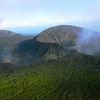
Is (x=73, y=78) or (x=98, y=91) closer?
(x=98, y=91)

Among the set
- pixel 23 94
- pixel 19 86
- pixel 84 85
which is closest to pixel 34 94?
pixel 23 94

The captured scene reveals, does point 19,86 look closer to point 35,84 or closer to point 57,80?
point 35,84

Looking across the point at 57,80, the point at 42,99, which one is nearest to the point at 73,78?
the point at 57,80

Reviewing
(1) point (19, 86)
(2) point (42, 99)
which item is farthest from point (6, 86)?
(2) point (42, 99)

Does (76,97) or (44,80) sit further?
(44,80)

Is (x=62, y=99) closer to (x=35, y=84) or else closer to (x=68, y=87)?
(x=68, y=87)

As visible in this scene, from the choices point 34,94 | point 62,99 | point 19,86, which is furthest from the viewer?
point 19,86

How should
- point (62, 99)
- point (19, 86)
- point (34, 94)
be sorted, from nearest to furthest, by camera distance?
point (62, 99), point (34, 94), point (19, 86)

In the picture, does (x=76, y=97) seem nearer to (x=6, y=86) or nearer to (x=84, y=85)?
(x=84, y=85)
